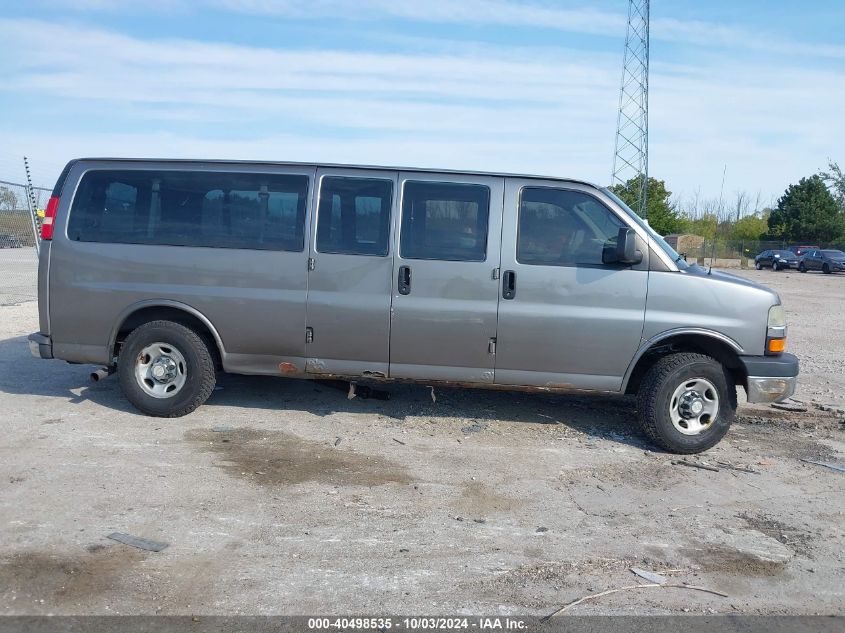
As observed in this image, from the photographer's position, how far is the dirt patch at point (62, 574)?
11.5ft

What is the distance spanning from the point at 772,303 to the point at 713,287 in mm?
520

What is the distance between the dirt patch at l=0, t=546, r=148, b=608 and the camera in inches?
138

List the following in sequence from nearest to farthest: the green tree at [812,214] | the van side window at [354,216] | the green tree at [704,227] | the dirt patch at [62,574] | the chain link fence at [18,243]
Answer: the dirt patch at [62,574] < the van side window at [354,216] < the chain link fence at [18,243] < the green tree at [812,214] < the green tree at [704,227]

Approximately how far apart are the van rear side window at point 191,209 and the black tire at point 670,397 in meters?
3.25

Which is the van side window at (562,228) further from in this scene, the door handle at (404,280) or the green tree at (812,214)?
the green tree at (812,214)

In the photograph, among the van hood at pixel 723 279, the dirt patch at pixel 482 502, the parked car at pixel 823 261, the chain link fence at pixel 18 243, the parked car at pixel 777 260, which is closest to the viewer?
the dirt patch at pixel 482 502

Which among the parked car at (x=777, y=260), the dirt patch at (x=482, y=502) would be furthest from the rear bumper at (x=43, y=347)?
the parked car at (x=777, y=260)

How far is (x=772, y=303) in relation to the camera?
232 inches

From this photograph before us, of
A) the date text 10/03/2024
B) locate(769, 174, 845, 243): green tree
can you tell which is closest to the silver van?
the date text 10/03/2024

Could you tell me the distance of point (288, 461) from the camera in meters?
5.49

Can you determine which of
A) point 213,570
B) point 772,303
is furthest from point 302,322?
point 772,303

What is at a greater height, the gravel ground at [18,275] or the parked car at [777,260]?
the parked car at [777,260]

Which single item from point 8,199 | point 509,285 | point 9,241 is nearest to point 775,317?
point 509,285

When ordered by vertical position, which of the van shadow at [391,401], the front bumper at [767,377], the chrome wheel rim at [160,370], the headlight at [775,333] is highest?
the headlight at [775,333]
